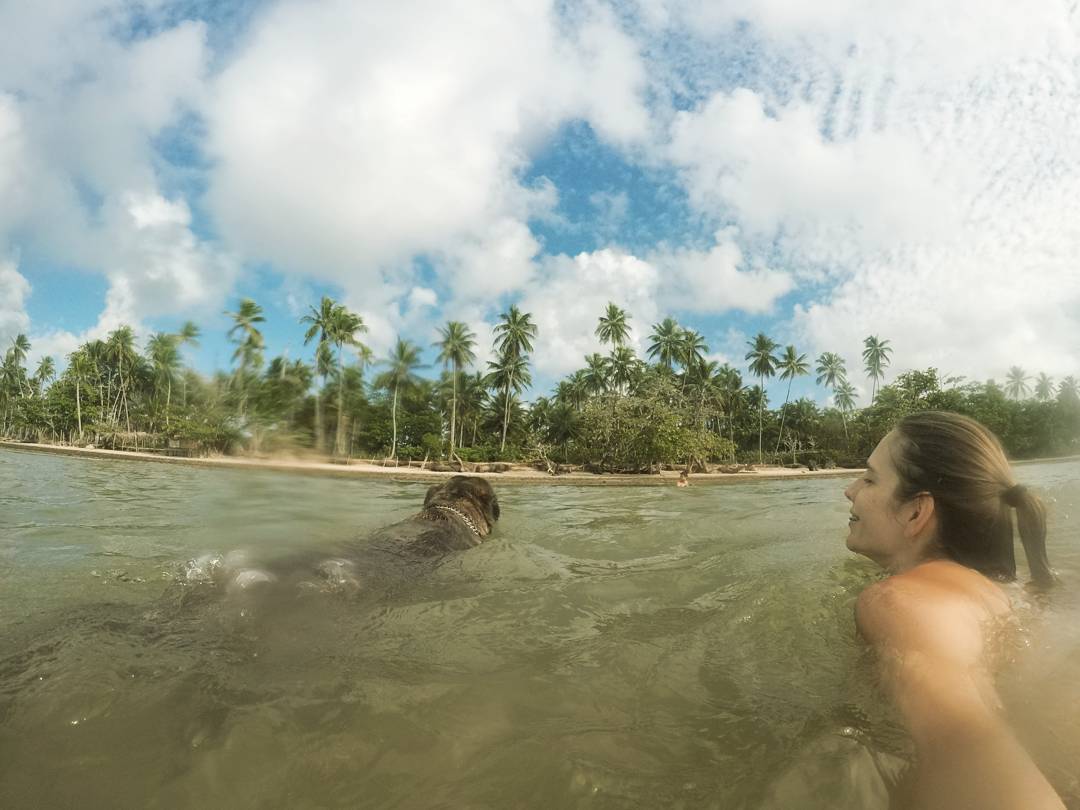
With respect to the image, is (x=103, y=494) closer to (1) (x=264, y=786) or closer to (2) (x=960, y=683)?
(1) (x=264, y=786)

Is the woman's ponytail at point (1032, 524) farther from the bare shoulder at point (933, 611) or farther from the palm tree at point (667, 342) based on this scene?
the palm tree at point (667, 342)

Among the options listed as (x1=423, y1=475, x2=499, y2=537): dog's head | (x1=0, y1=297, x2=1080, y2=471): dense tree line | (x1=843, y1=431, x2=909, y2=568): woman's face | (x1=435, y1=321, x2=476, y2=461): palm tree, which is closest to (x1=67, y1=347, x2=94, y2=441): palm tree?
(x1=0, y1=297, x2=1080, y2=471): dense tree line

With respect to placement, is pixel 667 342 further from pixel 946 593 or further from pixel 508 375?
pixel 946 593

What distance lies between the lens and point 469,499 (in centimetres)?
643

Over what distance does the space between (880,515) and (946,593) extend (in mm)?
602

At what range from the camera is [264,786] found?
1.36 meters

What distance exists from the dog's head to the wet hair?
4769mm

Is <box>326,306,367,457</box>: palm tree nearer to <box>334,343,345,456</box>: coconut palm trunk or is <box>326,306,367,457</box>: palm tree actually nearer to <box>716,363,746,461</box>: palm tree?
<box>334,343,345,456</box>: coconut palm trunk

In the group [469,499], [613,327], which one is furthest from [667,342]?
[469,499]

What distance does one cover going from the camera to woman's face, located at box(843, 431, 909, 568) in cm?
209

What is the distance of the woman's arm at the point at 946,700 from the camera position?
0.94 m

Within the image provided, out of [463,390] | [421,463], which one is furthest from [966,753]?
[463,390]

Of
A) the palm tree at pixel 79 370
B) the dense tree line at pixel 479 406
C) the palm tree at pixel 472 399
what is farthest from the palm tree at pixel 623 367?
the palm tree at pixel 79 370

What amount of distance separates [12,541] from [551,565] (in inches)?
200
